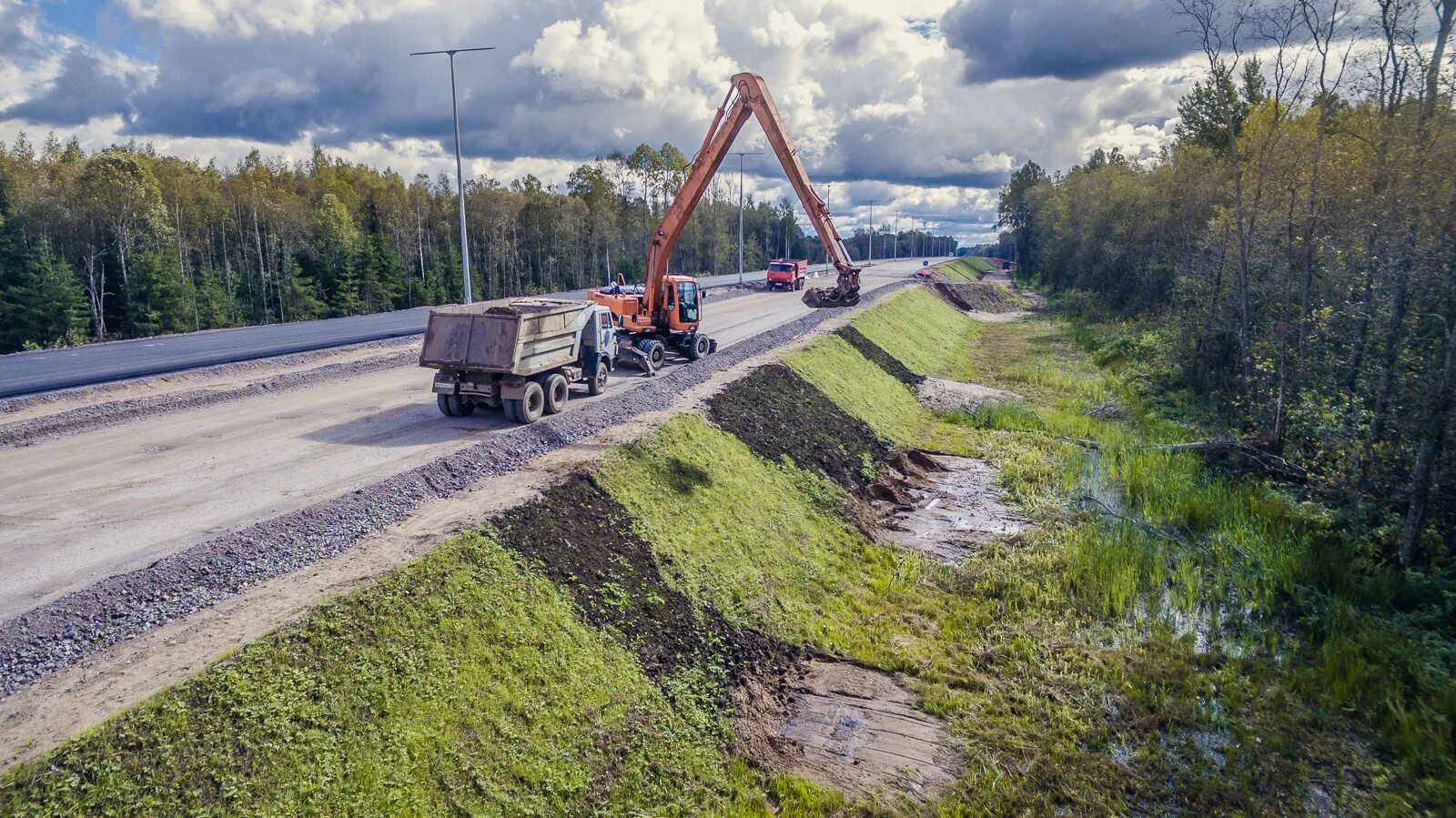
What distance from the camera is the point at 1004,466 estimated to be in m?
18.2

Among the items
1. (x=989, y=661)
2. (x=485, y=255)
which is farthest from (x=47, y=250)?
(x=989, y=661)

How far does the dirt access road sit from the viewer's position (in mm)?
8914

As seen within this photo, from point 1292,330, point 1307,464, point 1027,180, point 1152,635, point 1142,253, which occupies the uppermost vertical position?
point 1027,180

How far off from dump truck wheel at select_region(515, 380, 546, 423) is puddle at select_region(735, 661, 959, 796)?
7.98m

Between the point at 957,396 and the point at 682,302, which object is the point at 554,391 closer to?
the point at 682,302

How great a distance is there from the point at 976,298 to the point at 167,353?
5621 cm

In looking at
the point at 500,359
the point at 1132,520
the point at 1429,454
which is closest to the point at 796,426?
the point at 500,359

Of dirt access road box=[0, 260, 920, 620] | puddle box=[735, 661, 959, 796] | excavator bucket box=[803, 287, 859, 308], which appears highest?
excavator bucket box=[803, 287, 859, 308]

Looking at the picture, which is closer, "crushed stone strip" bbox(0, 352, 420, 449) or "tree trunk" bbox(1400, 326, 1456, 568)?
"tree trunk" bbox(1400, 326, 1456, 568)

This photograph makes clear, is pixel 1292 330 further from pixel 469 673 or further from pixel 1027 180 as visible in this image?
pixel 1027 180

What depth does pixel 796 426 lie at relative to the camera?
59.4ft

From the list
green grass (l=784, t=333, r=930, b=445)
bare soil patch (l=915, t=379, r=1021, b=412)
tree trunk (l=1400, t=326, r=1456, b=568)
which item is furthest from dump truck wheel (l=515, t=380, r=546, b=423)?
tree trunk (l=1400, t=326, r=1456, b=568)

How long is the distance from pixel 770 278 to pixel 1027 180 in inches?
2528

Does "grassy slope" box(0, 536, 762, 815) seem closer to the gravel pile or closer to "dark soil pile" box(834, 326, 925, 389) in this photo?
the gravel pile
